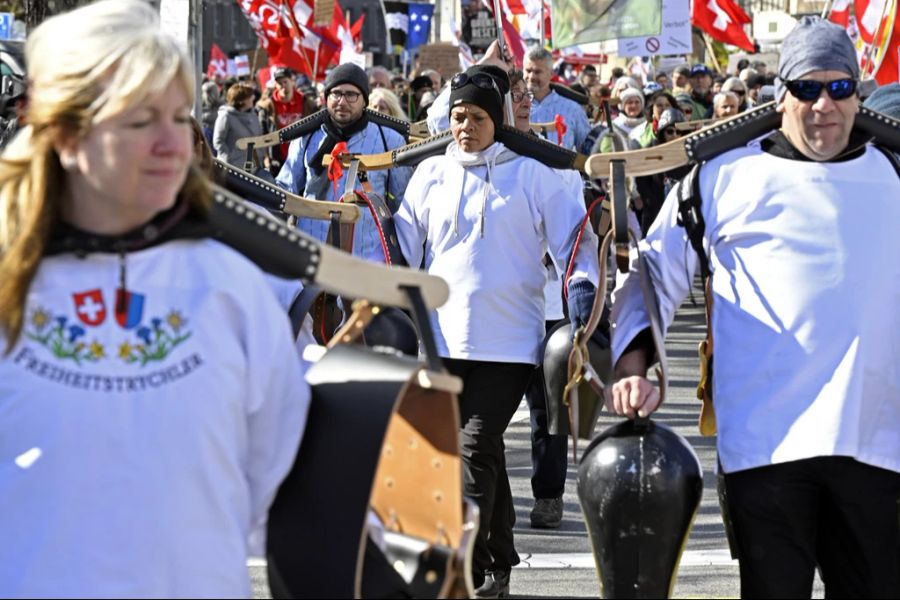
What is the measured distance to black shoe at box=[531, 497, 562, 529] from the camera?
746 centimetres

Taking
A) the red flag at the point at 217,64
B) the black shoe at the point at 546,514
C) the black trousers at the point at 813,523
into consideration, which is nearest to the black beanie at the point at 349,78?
the black shoe at the point at 546,514

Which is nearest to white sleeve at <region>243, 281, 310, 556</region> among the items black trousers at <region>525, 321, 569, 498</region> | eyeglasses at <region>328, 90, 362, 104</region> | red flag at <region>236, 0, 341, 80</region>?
black trousers at <region>525, 321, 569, 498</region>

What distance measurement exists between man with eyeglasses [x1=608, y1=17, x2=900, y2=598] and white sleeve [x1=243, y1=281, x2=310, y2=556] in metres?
1.48

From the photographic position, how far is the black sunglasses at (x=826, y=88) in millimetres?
4352

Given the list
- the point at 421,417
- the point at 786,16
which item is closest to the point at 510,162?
the point at 421,417

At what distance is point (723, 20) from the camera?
69.2 ft

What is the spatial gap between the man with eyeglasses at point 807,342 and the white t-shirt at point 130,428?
1679 mm

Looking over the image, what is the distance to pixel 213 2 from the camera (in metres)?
54.1

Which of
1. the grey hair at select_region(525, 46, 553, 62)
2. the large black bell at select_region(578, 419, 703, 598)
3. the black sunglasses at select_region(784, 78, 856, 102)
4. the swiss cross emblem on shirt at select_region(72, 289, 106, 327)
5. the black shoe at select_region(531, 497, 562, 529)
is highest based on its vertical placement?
the black sunglasses at select_region(784, 78, 856, 102)

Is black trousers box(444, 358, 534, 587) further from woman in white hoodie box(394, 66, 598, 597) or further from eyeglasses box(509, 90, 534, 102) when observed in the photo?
eyeglasses box(509, 90, 534, 102)

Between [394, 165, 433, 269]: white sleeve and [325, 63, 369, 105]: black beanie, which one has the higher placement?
[325, 63, 369, 105]: black beanie

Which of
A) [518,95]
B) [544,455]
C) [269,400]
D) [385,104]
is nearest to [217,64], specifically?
[385,104]

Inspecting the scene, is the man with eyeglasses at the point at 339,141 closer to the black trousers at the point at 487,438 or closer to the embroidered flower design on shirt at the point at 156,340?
the black trousers at the point at 487,438

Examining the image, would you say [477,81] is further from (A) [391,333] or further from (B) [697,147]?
(A) [391,333]
